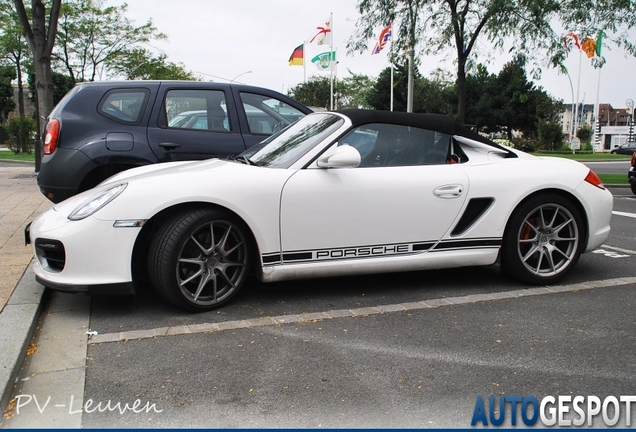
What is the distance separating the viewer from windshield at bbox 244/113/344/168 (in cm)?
442

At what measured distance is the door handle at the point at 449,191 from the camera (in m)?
4.45

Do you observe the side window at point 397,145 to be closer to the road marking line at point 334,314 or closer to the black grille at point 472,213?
the black grille at point 472,213

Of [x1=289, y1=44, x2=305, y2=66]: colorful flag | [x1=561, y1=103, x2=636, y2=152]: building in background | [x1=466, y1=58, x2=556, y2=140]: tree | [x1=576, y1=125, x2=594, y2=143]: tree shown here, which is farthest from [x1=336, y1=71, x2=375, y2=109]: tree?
[x1=561, y1=103, x2=636, y2=152]: building in background

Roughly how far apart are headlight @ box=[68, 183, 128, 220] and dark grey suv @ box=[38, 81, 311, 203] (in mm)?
1905

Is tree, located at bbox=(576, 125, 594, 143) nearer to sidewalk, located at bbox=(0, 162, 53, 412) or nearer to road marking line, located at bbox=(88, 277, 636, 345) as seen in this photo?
sidewalk, located at bbox=(0, 162, 53, 412)

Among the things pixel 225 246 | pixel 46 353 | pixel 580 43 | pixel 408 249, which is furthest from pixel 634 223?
pixel 580 43

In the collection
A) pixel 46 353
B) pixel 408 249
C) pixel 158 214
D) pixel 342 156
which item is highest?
pixel 342 156

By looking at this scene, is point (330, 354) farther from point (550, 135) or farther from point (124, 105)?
point (550, 135)

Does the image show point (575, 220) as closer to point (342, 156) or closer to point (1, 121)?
point (342, 156)

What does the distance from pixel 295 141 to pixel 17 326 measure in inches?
89.8

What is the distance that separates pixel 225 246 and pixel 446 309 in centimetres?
157

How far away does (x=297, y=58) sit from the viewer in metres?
38.5

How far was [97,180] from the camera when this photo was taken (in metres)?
5.99

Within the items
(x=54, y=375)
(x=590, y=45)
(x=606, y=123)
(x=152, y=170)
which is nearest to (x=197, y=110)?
(x=152, y=170)
